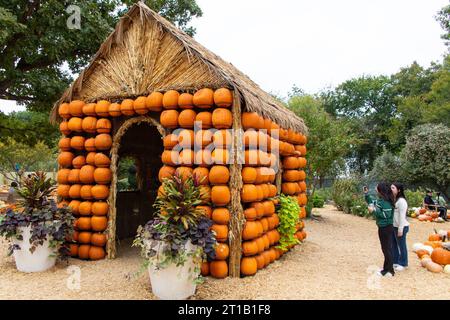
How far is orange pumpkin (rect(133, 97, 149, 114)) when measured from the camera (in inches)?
258

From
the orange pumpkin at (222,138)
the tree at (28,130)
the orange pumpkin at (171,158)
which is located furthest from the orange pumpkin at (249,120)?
the tree at (28,130)

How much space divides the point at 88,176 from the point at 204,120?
105 inches

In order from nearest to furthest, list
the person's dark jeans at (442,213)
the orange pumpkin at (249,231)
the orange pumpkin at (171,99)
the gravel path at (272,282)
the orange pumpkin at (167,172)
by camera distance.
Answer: the gravel path at (272,282), the orange pumpkin at (249,231), the orange pumpkin at (167,172), the orange pumpkin at (171,99), the person's dark jeans at (442,213)

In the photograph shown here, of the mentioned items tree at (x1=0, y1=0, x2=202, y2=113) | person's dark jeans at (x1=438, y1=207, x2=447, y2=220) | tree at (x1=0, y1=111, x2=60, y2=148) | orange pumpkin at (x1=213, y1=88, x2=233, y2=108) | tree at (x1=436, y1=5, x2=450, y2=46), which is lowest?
person's dark jeans at (x1=438, y1=207, x2=447, y2=220)

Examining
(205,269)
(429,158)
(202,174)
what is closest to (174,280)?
(205,269)

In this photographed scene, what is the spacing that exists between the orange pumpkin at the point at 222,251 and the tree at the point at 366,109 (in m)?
30.6

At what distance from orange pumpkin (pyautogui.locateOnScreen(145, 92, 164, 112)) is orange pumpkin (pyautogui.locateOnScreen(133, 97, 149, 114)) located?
13cm

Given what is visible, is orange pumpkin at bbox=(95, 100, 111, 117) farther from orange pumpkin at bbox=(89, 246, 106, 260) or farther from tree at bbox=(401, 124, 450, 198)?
tree at bbox=(401, 124, 450, 198)

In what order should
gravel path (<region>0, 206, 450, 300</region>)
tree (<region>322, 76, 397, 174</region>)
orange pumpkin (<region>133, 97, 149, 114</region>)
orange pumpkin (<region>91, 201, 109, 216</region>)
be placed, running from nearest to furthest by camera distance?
1. gravel path (<region>0, 206, 450, 300</region>)
2. orange pumpkin (<region>133, 97, 149, 114</region>)
3. orange pumpkin (<region>91, 201, 109, 216</region>)
4. tree (<region>322, 76, 397, 174</region>)

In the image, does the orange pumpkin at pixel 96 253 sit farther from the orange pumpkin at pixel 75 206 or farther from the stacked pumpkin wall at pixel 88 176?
the orange pumpkin at pixel 75 206

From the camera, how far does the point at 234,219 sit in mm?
5781

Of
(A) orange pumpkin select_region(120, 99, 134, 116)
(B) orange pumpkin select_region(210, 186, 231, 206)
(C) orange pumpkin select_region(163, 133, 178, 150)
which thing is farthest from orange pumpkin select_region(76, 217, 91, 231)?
(B) orange pumpkin select_region(210, 186, 231, 206)

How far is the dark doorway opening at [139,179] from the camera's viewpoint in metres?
9.09
